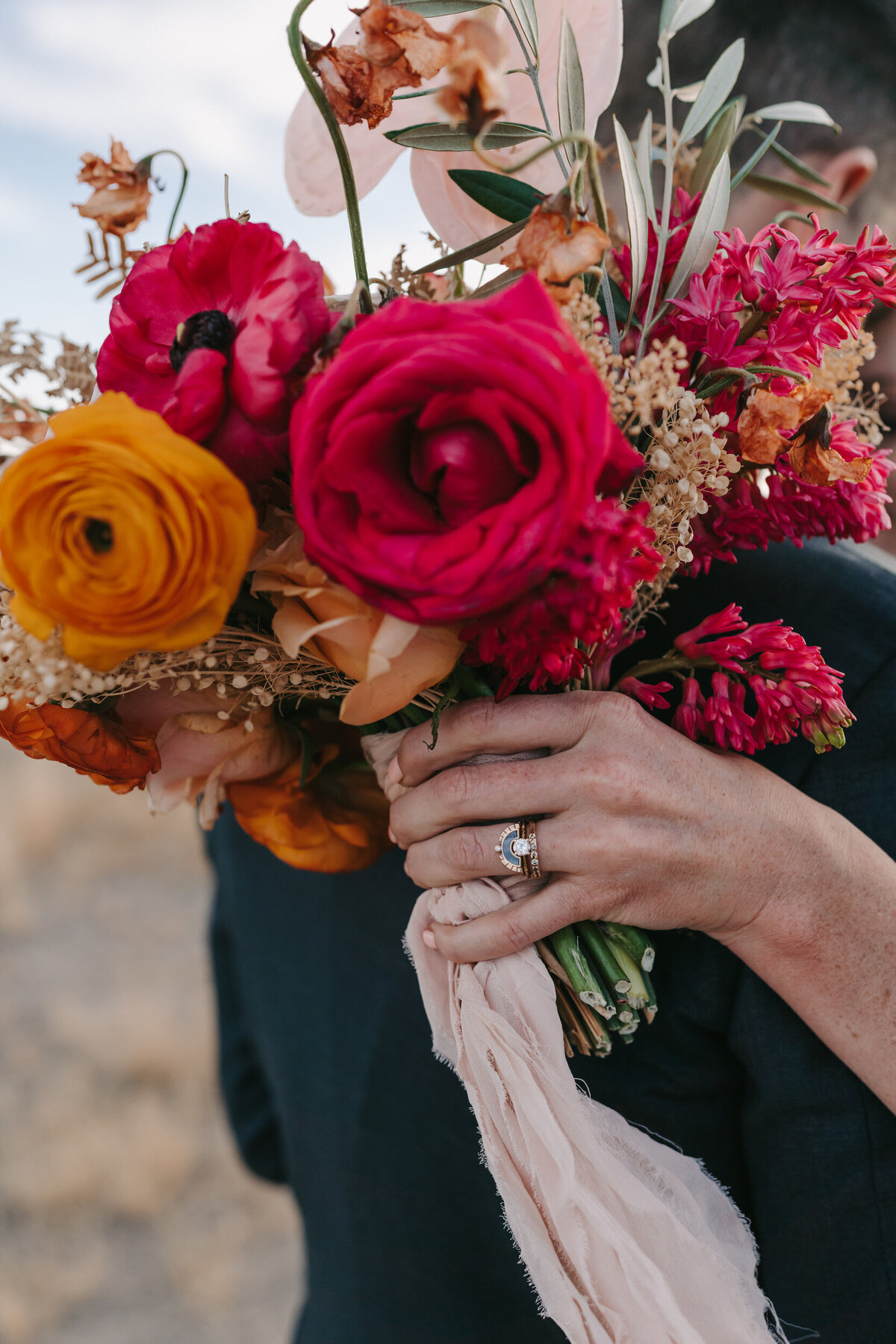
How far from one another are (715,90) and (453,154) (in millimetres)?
176

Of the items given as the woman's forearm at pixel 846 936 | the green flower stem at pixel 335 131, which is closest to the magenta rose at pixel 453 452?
the green flower stem at pixel 335 131

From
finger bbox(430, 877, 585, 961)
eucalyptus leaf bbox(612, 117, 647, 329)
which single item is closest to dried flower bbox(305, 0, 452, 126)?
eucalyptus leaf bbox(612, 117, 647, 329)

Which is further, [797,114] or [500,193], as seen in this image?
[797,114]

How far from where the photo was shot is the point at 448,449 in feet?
1.23

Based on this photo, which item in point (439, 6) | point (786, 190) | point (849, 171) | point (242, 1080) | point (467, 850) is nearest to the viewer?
point (439, 6)

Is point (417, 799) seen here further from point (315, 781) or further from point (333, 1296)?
point (333, 1296)

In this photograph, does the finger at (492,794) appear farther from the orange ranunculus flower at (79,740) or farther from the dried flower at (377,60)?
the dried flower at (377,60)

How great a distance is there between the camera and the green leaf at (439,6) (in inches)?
18.2

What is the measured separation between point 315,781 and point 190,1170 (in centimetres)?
255

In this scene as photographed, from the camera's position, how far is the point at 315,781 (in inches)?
28.9

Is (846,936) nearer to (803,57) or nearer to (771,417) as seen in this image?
(771,417)

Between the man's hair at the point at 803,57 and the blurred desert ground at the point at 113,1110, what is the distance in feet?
8.95

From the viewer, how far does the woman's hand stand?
0.55m

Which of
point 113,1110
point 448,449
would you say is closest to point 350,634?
point 448,449
